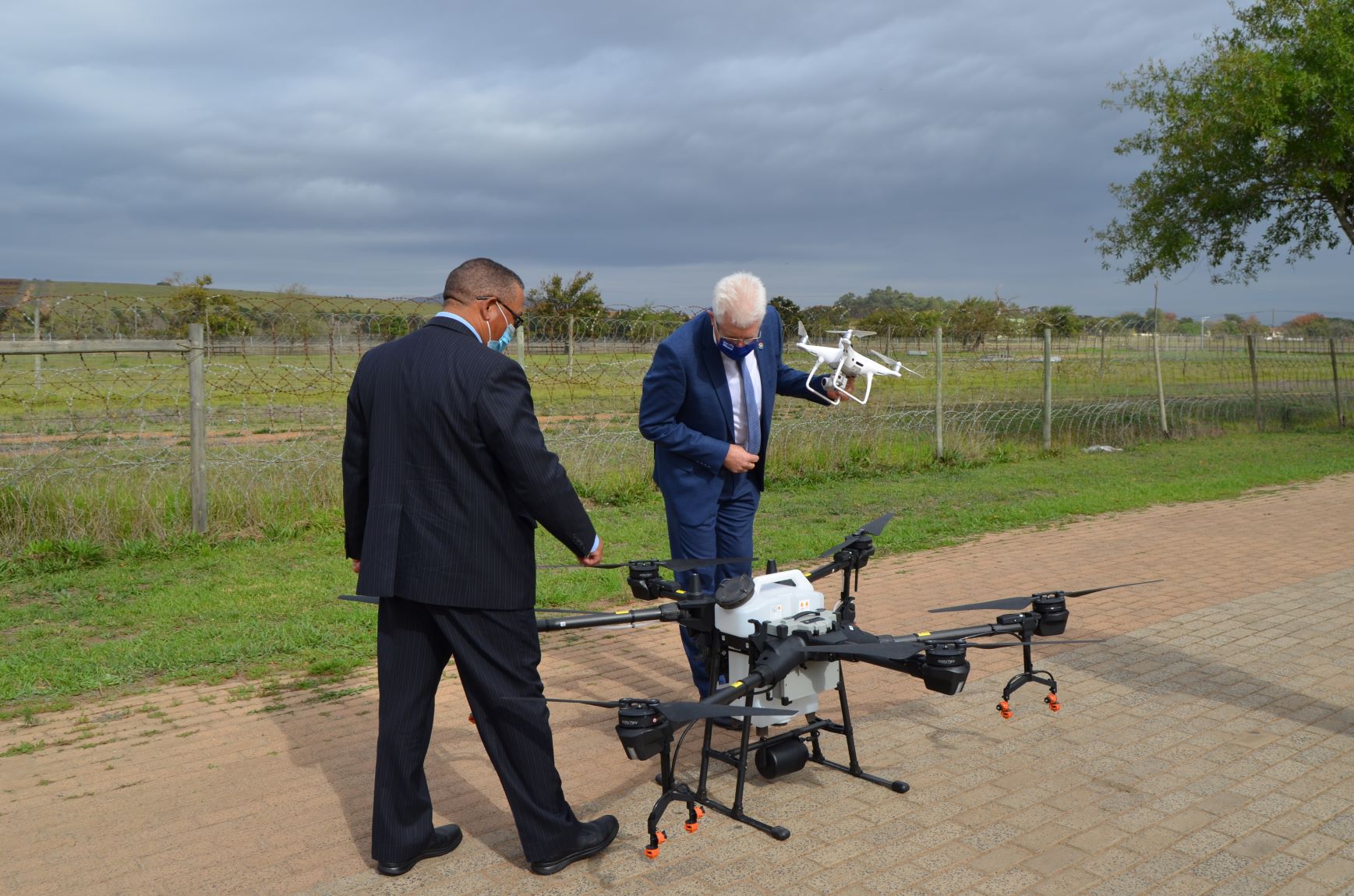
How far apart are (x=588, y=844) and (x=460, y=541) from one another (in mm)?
1220

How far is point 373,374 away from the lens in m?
3.79

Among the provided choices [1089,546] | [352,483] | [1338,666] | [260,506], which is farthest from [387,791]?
[1089,546]

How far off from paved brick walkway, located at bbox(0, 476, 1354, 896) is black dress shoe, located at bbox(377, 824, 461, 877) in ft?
0.14

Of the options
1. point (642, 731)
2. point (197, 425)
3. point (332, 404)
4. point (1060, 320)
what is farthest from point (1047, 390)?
point (642, 731)

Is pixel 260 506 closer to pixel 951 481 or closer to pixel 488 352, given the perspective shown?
pixel 488 352

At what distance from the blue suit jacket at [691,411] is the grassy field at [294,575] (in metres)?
2.52

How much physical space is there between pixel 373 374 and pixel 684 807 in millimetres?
2222

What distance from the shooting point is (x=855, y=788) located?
15.3 feet

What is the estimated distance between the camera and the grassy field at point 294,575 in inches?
255

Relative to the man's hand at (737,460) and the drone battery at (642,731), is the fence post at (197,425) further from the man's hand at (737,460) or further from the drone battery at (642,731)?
the drone battery at (642,731)

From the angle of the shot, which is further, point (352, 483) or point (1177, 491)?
point (1177, 491)

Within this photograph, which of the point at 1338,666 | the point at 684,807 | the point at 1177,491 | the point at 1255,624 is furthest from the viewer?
the point at 1177,491

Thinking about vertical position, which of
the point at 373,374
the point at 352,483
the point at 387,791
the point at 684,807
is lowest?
the point at 684,807

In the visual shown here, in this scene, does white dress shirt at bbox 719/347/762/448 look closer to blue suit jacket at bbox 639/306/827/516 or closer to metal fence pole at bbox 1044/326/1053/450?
blue suit jacket at bbox 639/306/827/516
